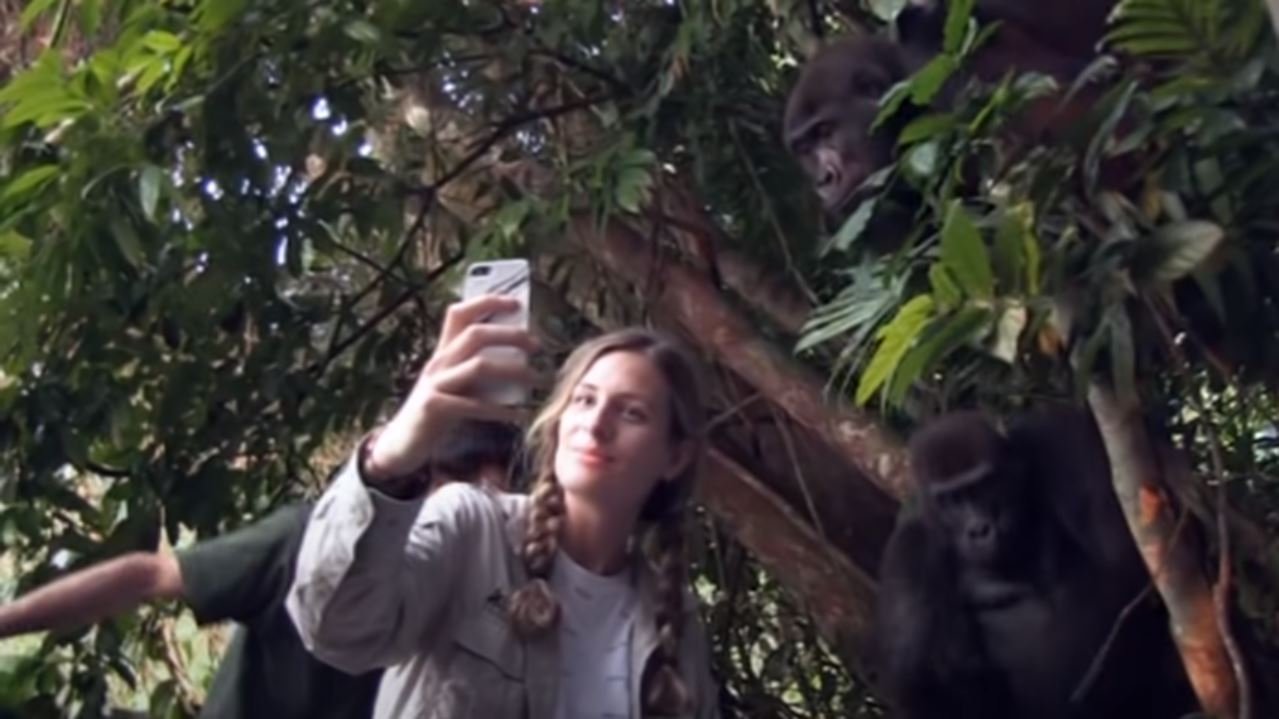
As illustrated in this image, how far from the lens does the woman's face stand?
2.23 metres

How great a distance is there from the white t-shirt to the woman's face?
A: 0.08 m

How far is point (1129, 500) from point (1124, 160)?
0.41 metres

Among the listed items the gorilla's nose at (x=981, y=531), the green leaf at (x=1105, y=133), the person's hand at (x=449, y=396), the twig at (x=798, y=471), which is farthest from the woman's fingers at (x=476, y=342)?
the gorilla's nose at (x=981, y=531)

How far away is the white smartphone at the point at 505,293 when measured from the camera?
195 centimetres

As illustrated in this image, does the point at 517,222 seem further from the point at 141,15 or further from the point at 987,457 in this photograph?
the point at 987,457

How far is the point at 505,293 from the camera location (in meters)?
2.09

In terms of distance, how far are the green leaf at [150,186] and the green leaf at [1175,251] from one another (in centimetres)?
133

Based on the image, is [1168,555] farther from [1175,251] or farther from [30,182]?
[30,182]

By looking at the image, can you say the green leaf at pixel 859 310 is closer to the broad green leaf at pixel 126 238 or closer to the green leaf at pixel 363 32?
the green leaf at pixel 363 32

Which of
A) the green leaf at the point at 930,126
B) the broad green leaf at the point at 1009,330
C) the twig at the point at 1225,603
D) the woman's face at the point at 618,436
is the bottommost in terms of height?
the twig at the point at 1225,603

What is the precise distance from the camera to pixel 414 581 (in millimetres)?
2074

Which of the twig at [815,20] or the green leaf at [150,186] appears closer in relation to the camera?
the green leaf at [150,186]

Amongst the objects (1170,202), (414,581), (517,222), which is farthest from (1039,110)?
(414,581)

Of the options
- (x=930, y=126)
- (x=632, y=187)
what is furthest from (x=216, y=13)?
(x=930, y=126)
